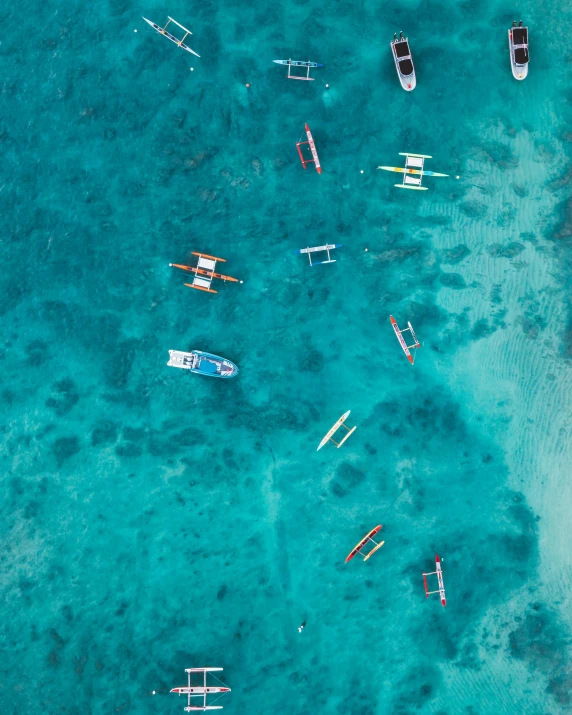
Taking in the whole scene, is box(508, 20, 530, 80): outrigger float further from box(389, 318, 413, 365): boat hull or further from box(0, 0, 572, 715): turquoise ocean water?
box(389, 318, 413, 365): boat hull

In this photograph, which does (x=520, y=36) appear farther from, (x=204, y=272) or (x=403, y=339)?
(x=204, y=272)

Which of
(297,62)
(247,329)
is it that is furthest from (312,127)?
(247,329)

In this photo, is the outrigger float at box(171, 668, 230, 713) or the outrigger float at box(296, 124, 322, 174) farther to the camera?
the outrigger float at box(296, 124, 322, 174)

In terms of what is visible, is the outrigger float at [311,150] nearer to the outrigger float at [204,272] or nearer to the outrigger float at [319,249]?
the outrigger float at [319,249]

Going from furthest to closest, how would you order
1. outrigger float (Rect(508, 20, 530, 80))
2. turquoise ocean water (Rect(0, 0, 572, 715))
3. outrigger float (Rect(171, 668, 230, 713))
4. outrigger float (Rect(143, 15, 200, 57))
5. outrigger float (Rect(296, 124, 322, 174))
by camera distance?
outrigger float (Rect(143, 15, 200, 57)) → turquoise ocean water (Rect(0, 0, 572, 715)) → outrigger float (Rect(296, 124, 322, 174)) → outrigger float (Rect(508, 20, 530, 80)) → outrigger float (Rect(171, 668, 230, 713))

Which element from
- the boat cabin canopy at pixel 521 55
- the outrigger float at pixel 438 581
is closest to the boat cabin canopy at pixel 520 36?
the boat cabin canopy at pixel 521 55

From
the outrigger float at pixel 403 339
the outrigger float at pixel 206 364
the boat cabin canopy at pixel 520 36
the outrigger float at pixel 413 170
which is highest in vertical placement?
the boat cabin canopy at pixel 520 36

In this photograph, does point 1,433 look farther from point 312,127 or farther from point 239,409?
point 312,127

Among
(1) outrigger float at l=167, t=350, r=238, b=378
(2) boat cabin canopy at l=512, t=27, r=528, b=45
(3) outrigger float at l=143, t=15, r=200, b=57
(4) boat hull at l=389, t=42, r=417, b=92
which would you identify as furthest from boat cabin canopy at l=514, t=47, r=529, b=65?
(1) outrigger float at l=167, t=350, r=238, b=378
